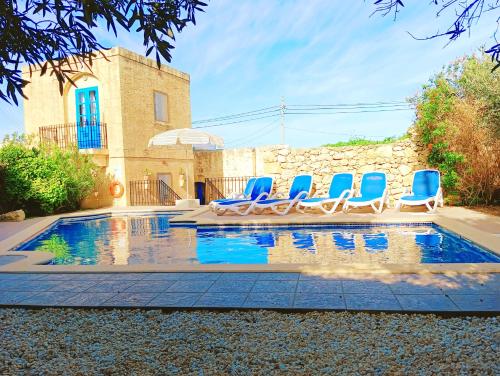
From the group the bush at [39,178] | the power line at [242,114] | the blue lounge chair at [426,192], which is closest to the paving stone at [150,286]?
the blue lounge chair at [426,192]

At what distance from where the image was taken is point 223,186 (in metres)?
19.2

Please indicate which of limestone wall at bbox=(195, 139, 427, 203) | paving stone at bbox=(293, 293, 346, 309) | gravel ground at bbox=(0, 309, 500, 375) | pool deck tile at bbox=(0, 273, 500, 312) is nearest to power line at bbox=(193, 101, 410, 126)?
limestone wall at bbox=(195, 139, 427, 203)

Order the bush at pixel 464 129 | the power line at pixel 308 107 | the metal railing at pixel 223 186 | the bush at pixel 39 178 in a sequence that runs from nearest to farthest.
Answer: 1. the bush at pixel 464 129
2. the bush at pixel 39 178
3. the metal railing at pixel 223 186
4. the power line at pixel 308 107

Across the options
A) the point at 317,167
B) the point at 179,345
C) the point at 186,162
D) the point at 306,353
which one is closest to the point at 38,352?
the point at 179,345

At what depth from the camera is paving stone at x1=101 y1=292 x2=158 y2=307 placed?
3.74 m

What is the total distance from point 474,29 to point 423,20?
0.47 m

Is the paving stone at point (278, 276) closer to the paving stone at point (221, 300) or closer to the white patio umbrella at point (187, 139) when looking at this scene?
the paving stone at point (221, 300)

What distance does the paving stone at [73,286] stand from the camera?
4.32m

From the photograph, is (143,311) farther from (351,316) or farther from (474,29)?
(474,29)

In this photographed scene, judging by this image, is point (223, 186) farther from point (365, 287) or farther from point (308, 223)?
point (365, 287)

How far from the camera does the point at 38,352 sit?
9.39ft

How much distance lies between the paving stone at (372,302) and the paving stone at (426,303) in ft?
0.23

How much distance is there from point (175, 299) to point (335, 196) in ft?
26.7

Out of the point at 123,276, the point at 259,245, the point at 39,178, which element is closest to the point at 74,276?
the point at 123,276
